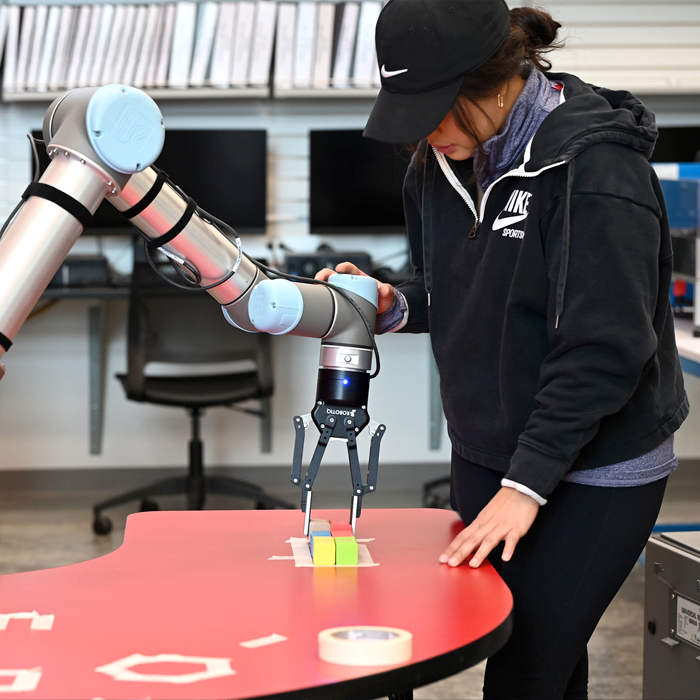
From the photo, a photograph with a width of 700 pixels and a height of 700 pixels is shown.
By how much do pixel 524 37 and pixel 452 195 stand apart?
9.9 inches

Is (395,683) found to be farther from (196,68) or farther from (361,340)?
(196,68)

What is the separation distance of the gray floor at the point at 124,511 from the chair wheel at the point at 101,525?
0.10 feet

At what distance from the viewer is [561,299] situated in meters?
1.14

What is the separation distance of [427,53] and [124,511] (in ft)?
10.3

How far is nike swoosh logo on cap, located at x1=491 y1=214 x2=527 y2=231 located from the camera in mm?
1217

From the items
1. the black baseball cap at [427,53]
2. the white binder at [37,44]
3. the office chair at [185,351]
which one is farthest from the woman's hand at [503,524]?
the white binder at [37,44]

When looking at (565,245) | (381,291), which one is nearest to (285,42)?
(381,291)

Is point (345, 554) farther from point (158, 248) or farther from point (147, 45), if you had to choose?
point (147, 45)

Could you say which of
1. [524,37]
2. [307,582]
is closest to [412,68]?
[524,37]

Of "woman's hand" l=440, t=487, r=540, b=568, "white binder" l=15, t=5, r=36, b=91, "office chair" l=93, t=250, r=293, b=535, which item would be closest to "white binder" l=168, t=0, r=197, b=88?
"white binder" l=15, t=5, r=36, b=91

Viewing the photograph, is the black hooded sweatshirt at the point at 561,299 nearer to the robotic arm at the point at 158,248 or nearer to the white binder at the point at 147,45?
the robotic arm at the point at 158,248

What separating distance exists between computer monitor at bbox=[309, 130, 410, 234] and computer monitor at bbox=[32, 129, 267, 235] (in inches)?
9.0

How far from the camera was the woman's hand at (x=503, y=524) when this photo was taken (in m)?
1.12

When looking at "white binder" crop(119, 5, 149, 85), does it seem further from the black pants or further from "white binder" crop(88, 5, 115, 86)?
the black pants
